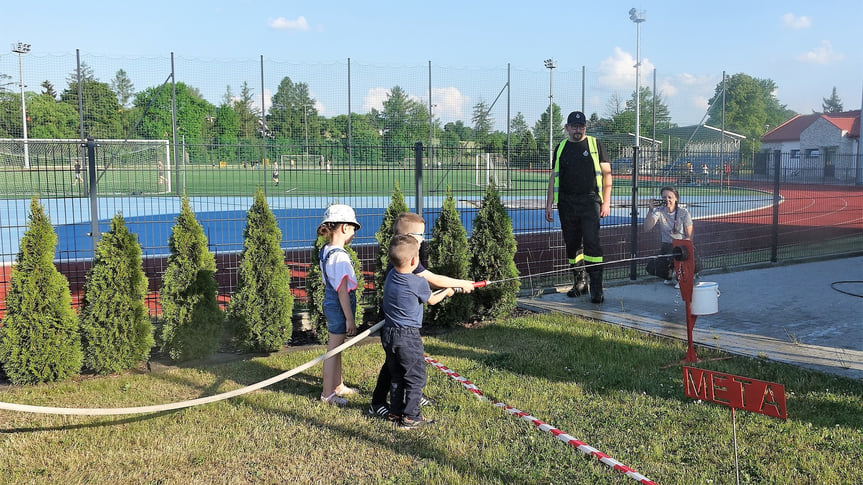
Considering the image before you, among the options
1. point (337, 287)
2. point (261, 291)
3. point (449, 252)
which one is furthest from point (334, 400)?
point (449, 252)

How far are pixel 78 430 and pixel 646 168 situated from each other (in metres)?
9.23

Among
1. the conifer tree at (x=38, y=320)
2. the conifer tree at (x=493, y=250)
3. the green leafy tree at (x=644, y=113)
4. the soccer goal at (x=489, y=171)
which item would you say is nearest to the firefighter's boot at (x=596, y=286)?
the conifer tree at (x=493, y=250)

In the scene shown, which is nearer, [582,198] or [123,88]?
[582,198]

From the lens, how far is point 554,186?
336 inches

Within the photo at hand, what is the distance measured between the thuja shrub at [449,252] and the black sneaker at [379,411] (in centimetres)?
258

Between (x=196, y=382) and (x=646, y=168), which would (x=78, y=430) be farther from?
(x=646, y=168)

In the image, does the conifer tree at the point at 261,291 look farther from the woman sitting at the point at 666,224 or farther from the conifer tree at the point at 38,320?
the woman sitting at the point at 666,224

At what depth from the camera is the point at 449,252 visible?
744 centimetres

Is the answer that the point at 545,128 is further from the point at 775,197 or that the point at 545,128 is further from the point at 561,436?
the point at 561,436

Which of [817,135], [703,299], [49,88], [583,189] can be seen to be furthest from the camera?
[817,135]

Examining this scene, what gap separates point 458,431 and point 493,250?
355cm

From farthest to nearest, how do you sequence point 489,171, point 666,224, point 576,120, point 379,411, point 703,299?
point 489,171, point 666,224, point 576,120, point 703,299, point 379,411

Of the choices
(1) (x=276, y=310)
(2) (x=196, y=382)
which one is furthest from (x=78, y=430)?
(1) (x=276, y=310)

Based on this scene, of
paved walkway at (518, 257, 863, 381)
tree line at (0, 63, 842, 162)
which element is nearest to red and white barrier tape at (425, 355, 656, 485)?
paved walkway at (518, 257, 863, 381)
